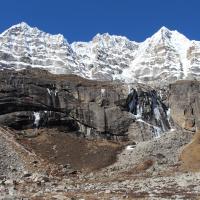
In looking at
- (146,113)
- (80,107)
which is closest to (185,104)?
(146,113)

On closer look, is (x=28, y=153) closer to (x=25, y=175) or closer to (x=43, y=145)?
(x=43, y=145)

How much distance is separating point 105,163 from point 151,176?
47.5 feet

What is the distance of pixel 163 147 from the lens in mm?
65438

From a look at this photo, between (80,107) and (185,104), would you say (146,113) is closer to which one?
(80,107)

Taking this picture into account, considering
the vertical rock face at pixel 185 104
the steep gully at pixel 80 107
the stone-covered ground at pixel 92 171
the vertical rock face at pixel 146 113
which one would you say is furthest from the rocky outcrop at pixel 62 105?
the vertical rock face at pixel 185 104

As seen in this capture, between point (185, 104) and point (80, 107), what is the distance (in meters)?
27.5

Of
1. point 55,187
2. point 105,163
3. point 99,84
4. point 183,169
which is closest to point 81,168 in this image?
point 105,163

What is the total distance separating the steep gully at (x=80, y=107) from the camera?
83.4m

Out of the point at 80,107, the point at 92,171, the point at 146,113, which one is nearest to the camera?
the point at 92,171

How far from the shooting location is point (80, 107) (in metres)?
89.6

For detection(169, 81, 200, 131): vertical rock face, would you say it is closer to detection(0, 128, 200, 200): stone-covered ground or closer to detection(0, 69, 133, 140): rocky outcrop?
detection(0, 69, 133, 140): rocky outcrop

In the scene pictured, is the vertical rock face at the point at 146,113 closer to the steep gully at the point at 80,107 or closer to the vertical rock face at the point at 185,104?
the steep gully at the point at 80,107

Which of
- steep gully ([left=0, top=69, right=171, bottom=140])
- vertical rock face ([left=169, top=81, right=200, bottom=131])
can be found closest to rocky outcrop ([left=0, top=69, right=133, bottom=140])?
steep gully ([left=0, top=69, right=171, bottom=140])

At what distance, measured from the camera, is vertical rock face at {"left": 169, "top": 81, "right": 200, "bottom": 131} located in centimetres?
10512
